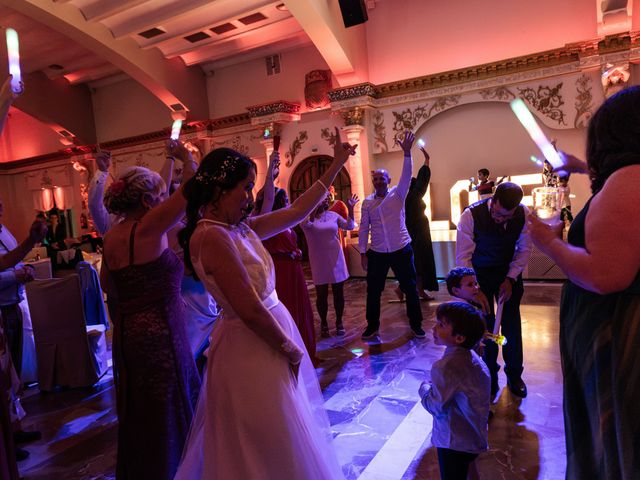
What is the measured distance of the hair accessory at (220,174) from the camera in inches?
62.2

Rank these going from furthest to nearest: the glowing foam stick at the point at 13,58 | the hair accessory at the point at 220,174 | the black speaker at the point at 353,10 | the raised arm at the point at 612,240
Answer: the black speaker at the point at 353,10
the glowing foam stick at the point at 13,58
the hair accessory at the point at 220,174
the raised arm at the point at 612,240

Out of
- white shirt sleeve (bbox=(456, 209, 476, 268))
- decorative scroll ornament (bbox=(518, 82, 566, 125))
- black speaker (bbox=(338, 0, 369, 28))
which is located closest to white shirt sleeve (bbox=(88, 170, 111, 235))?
white shirt sleeve (bbox=(456, 209, 476, 268))

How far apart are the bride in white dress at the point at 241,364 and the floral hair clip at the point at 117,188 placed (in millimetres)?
426

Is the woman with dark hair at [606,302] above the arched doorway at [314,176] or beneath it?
beneath

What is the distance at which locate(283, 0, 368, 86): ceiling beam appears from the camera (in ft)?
23.4

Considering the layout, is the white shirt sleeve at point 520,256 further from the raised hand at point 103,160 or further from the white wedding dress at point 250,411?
the raised hand at point 103,160

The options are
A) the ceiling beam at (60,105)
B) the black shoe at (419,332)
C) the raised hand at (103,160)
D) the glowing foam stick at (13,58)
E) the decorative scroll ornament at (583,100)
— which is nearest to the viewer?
the glowing foam stick at (13,58)

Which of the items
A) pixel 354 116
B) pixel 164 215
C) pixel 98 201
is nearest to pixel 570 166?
pixel 164 215

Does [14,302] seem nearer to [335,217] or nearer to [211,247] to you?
[211,247]

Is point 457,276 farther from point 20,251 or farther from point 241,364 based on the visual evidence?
point 20,251

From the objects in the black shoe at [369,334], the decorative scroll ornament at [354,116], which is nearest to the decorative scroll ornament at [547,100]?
the decorative scroll ornament at [354,116]

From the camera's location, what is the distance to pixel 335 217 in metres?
4.91

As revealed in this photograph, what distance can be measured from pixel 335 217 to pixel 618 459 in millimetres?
3864

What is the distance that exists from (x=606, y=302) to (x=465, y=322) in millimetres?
693
